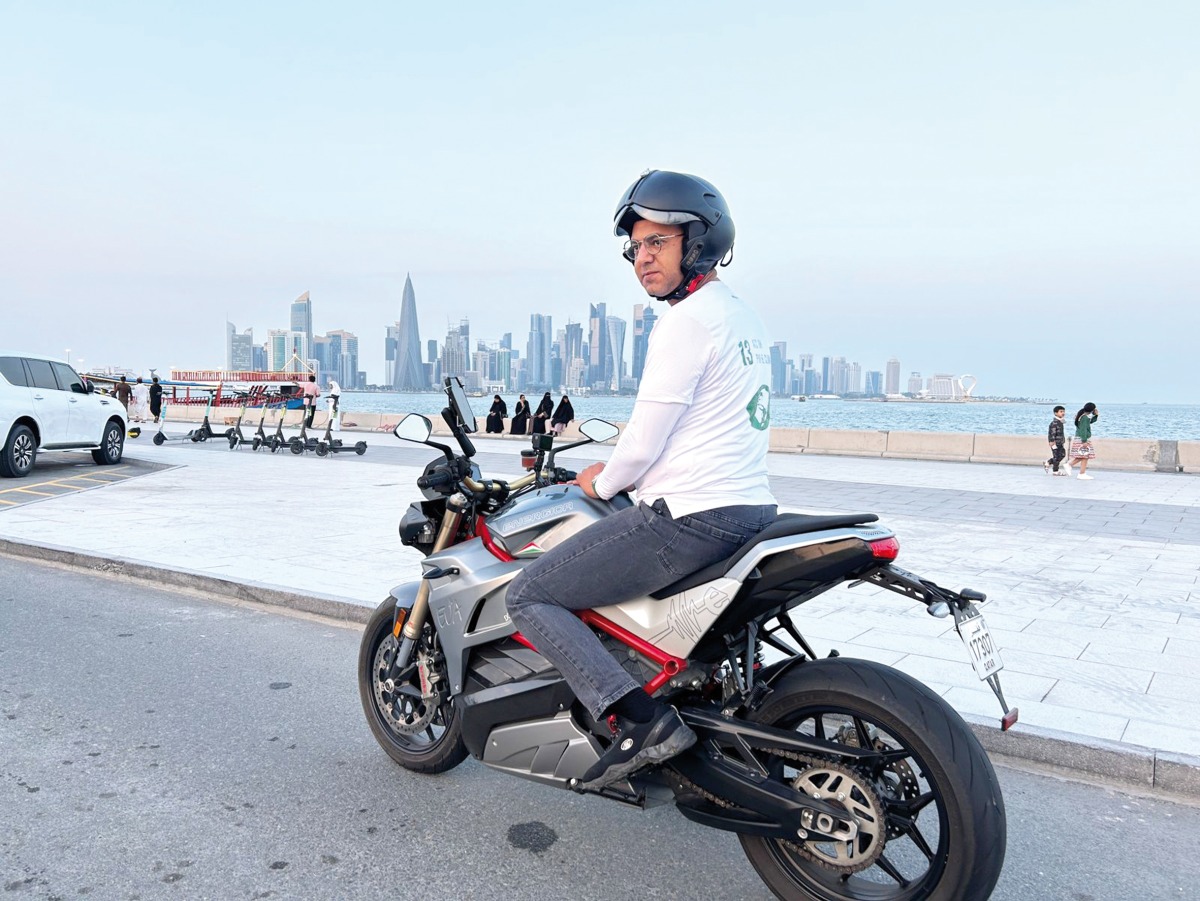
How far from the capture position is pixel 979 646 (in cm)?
256

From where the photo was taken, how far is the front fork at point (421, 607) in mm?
3465

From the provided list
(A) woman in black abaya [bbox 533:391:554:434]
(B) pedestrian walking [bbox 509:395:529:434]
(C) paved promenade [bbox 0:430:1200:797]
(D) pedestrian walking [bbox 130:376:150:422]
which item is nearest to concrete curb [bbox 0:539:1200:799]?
(C) paved promenade [bbox 0:430:1200:797]

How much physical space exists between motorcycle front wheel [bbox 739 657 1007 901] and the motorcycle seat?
0.37 meters

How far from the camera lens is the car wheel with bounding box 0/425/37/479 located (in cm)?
1370

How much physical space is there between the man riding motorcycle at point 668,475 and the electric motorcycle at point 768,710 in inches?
3.7

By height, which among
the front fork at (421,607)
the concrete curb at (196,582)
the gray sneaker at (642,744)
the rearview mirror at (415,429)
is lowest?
the concrete curb at (196,582)

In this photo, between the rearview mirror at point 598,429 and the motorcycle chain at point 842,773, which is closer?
the motorcycle chain at point 842,773

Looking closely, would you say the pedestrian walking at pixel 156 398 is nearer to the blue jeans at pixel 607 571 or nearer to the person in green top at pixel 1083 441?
the person in green top at pixel 1083 441

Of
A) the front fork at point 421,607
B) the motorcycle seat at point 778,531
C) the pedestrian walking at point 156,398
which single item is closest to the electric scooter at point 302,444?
the pedestrian walking at point 156,398

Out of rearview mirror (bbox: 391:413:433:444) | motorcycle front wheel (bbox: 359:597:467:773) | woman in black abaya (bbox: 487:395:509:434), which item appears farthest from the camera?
woman in black abaya (bbox: 487:395:509:434)

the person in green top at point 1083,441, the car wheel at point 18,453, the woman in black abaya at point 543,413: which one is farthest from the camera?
the woman in black abaya at point 543,413

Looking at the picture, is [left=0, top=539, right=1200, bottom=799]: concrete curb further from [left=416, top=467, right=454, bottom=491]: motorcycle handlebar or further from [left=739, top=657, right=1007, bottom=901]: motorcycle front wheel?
[left=416, top=467, right=454, bottom=491]: motorcycle handlebar

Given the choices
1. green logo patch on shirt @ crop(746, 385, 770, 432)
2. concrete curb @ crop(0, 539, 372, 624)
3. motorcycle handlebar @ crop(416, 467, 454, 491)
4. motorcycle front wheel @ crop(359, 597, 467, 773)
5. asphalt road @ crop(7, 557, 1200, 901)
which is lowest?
asphalt road @ crop(7, 557, 1200, 901)

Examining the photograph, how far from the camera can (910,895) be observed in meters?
2.56
